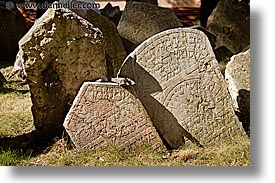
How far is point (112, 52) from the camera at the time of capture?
178 inches

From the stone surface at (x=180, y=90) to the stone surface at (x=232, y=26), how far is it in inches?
89.3

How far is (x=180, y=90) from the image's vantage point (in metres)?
3.25

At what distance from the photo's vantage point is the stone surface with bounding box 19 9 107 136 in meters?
3.15

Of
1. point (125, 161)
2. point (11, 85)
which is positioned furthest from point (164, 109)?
point (11, 85)

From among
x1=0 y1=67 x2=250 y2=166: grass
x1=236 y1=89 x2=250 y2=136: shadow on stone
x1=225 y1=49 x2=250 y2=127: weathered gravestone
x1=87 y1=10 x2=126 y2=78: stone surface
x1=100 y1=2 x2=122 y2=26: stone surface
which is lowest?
x1=0 y1=67 x2=250 y2=166: grass

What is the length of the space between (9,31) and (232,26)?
2216 mm

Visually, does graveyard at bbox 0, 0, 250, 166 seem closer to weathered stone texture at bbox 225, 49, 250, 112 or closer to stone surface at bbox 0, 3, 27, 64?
weathered stone texture at bbox 225, 49, 250, 112

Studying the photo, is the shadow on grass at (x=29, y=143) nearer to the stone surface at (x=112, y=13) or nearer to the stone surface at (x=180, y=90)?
the stone surface at (x=180, y=90)

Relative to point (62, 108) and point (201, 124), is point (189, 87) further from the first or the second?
point (62, 108)

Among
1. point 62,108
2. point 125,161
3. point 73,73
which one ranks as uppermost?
point 73,73

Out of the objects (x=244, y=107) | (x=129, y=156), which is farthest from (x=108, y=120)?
(x=244, y=107)

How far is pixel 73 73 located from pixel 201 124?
791 millimetres

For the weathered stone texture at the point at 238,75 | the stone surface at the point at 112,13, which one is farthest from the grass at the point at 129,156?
the stone surface at the point at 112,13

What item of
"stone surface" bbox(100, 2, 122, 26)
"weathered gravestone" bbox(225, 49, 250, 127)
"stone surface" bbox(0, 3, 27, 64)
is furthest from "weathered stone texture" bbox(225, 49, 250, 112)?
"stone surface" bbox(0, 3, 27, 64)
